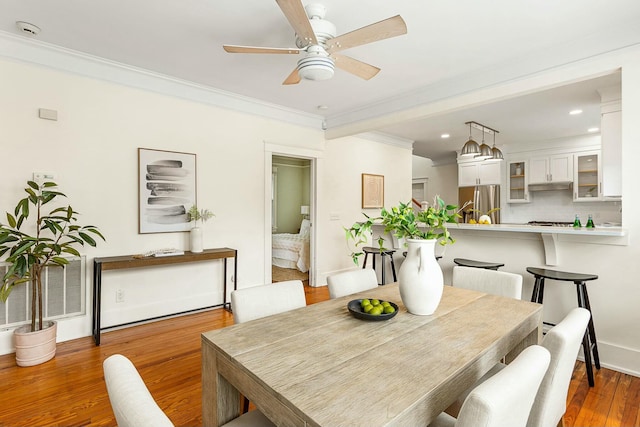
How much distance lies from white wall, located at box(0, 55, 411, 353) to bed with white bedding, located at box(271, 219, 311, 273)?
1129 millimetres

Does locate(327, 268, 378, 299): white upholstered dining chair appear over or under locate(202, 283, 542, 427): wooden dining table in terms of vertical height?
over

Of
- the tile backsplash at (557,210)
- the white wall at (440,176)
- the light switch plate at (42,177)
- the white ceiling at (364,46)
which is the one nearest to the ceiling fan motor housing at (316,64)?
the white ceiling at (364,46)

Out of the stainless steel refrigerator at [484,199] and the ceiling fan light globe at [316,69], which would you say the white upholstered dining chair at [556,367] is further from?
the stainless steel refrigerator at [484,199]

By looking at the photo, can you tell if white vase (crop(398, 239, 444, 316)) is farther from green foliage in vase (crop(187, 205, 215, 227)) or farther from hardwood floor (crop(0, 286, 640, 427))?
green foliage in vase (crop(187, 205, 215, 227))

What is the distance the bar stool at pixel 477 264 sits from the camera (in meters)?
3.01

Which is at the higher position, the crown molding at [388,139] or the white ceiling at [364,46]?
the white ceiling at [364,46]

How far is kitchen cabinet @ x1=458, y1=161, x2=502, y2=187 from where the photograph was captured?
6.52 m

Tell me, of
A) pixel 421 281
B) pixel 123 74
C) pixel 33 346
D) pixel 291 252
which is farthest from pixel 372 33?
pixel 291 252

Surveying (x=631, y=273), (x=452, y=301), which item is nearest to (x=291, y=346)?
(x=452, y=301)

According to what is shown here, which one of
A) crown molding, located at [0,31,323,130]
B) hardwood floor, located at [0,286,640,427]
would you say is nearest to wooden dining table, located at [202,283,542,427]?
hardwood floor, located at [0,286,640,427]

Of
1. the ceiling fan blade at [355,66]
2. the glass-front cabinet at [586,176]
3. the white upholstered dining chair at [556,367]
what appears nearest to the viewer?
the white upholstered dining chair at [556,367]

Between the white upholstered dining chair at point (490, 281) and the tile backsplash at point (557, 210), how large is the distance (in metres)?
4.88

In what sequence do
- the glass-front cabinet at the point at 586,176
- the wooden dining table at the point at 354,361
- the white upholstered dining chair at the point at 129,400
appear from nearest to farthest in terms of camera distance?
the white upholstered dining chair at the point at 129,400 → the wooden dining table at the point at 354,361 → the glass-front cabinet at the point at 586,176

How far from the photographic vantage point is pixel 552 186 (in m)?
6.02
